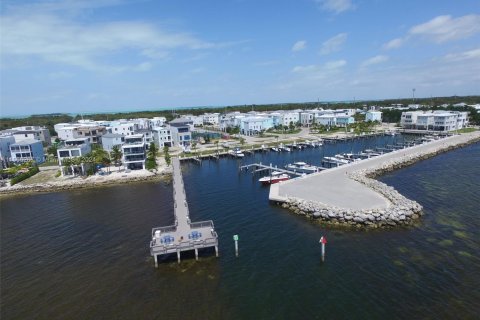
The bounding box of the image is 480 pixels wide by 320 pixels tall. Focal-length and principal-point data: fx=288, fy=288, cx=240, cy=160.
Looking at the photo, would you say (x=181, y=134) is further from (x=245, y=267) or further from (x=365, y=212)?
(x=245, y=267)

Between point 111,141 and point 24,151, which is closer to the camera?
point 24,151

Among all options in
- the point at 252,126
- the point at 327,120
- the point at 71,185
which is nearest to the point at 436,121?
the point at 327,120

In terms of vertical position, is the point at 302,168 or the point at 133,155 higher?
the point at 133,155

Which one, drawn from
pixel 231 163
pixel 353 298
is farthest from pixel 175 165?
pixel 353 298

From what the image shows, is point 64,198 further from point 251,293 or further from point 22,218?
point 251,293

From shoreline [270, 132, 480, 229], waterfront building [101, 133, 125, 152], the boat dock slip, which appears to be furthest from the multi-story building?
the boat dock slip

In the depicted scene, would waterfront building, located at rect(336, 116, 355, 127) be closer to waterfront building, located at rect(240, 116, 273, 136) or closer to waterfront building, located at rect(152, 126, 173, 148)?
waterfront building, located at rect(240, 116, 273, 136)

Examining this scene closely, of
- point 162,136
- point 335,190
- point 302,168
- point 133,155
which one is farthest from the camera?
point 162,136

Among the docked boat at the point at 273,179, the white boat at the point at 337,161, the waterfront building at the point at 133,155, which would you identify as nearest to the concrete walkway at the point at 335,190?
the docked boat at the point at 273,179
